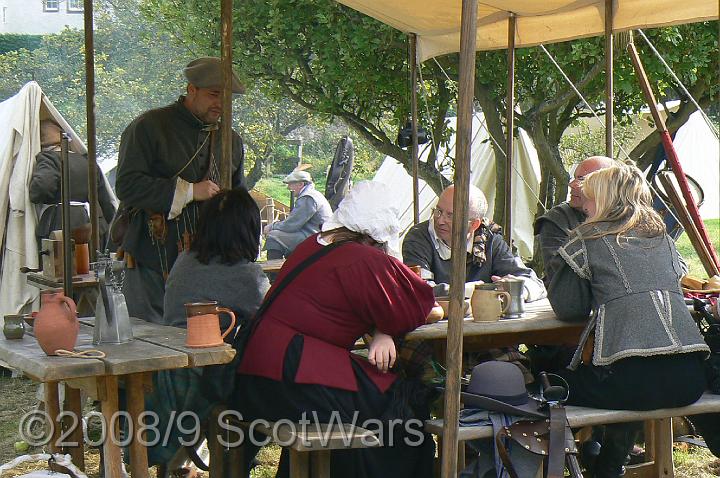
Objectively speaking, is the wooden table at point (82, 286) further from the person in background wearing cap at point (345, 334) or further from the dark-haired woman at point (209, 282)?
the person in background wearing cap at point (345, 334)

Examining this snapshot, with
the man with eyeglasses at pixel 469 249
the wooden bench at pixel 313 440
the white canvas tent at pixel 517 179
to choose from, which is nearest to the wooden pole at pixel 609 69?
the man with eyeglasses at pixel 469 249

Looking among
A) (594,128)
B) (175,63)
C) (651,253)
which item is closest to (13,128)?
(651,253)

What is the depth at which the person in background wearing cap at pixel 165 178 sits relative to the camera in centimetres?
451

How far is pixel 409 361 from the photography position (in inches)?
155

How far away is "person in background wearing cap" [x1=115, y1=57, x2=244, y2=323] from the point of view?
14.8 feet

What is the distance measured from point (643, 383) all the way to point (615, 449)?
53cm

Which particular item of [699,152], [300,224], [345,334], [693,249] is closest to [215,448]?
[345,334]

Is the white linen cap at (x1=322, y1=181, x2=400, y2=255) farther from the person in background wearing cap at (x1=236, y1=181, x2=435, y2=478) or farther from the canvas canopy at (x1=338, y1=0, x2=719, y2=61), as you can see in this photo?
the canvas canopy at (x1=338, y1=0, x2=719, y2=61)

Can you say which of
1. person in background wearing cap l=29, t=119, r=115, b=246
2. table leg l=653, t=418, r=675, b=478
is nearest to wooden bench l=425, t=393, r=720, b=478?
table leg l=653, t=418, r=675, b=478

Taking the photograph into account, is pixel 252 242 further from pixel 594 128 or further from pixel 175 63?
pixel 175 63

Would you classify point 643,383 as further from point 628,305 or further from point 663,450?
point 663,450

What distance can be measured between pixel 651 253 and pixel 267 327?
134cm

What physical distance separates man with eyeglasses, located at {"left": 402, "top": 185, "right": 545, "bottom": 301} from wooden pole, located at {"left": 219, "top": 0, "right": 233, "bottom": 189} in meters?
0.84

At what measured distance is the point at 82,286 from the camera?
4961mm
